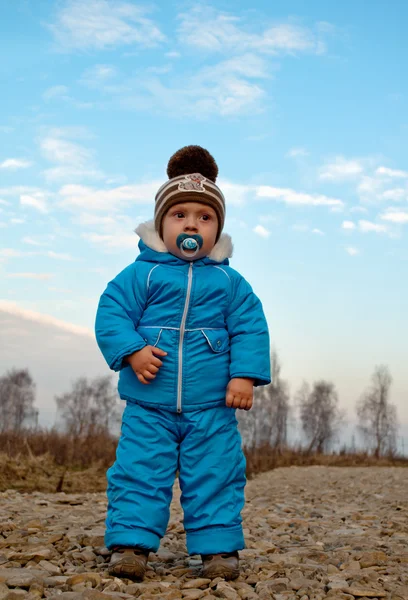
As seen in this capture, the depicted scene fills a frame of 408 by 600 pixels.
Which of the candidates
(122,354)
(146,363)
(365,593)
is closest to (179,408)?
(146,363)

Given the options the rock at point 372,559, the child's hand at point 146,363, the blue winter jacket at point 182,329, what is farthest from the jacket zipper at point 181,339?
the rock at point 372,559

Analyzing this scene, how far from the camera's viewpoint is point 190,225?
11.3ft

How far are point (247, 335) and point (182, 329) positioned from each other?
0.36 m

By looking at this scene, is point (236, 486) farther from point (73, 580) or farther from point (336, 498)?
point (336, 498)

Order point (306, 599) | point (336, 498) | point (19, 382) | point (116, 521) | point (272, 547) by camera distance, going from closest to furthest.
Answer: point (306, 599), point (116, 521), point (272, 547), point (336, 498), point (19, 382)

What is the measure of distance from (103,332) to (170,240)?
0.64m

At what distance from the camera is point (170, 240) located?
347 centimetres

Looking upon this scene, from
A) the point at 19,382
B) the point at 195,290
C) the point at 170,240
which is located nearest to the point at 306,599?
the point at 195,290

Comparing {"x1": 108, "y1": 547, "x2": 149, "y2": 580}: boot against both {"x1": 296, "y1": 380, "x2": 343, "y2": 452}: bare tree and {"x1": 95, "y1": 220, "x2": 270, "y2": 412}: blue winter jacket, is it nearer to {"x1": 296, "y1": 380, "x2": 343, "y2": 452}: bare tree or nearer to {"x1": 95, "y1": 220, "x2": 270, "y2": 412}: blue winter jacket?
{"x1": 95, "y1": 220, "x2": 270, "y2": 412}: blue winter jacket

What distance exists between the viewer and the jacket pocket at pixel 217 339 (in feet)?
10.7

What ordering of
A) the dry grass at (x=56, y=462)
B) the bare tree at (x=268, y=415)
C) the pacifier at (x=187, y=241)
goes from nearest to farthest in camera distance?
the pacifier at (x=187, y=241) < the dry grass at (x=56, y=462) < the bare tree at (x=268, y=415)

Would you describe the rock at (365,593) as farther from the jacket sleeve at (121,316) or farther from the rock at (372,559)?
the jacket sleeve at (121,316)

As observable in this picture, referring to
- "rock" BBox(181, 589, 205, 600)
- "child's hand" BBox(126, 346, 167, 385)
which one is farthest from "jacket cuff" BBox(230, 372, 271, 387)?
"rock" BBox(181, 589, 205, 600)

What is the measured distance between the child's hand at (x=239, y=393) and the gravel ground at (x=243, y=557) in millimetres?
848
